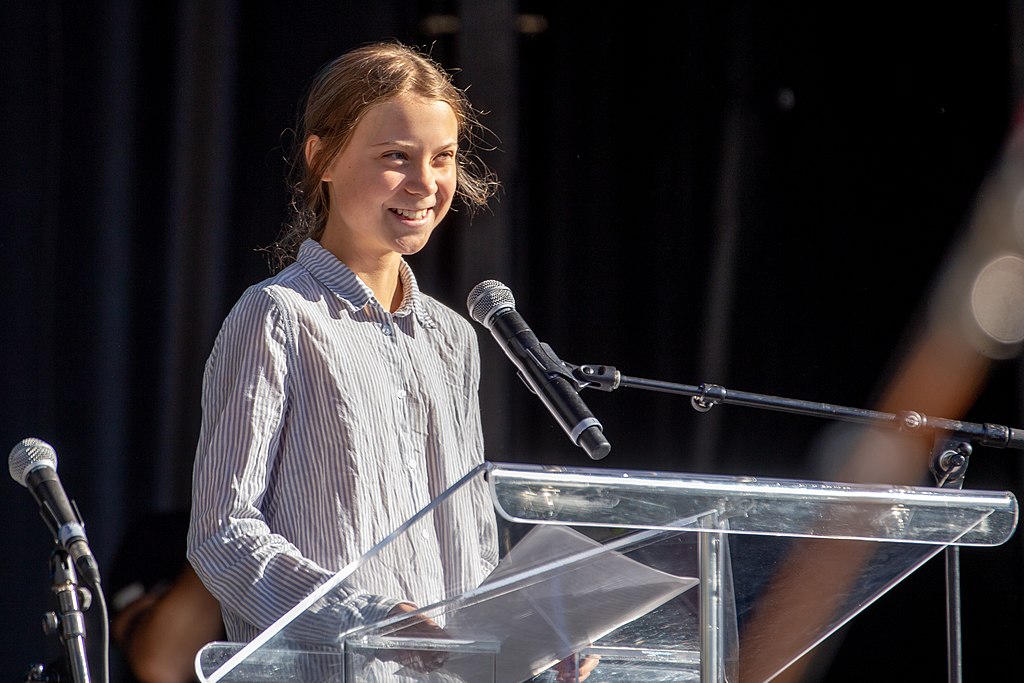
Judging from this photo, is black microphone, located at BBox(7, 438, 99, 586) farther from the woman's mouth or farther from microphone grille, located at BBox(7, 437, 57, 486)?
the woman's mouth

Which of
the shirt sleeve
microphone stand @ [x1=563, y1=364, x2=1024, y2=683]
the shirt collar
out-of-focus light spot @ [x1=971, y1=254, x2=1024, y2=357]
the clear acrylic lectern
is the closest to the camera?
the clear acrylic lectern

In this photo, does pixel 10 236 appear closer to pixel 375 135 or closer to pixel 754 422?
pixel 375 135

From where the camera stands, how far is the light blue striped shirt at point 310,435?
1406mm

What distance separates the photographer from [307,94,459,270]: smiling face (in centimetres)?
175

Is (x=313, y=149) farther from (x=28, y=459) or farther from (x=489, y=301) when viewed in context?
(x=28, y=459)

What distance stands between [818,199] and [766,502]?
1814mm

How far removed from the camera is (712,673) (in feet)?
3.09

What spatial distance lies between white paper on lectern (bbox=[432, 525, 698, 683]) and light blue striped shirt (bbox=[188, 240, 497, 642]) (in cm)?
39

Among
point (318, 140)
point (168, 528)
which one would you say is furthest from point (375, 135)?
point (168, 528)

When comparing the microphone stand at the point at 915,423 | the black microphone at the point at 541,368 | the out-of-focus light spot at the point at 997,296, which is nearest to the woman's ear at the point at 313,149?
the black microphone at the point at 541,368

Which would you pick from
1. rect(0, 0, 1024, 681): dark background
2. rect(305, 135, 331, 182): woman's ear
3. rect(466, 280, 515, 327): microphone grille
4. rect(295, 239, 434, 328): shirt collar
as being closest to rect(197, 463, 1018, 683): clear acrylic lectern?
rect(466, 280, 515, 327): microphone grille

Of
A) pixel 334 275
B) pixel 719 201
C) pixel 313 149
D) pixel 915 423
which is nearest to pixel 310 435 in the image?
pixel 334 275

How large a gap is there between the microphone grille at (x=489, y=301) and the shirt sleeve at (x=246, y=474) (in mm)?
282

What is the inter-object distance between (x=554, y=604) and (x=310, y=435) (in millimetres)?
728
